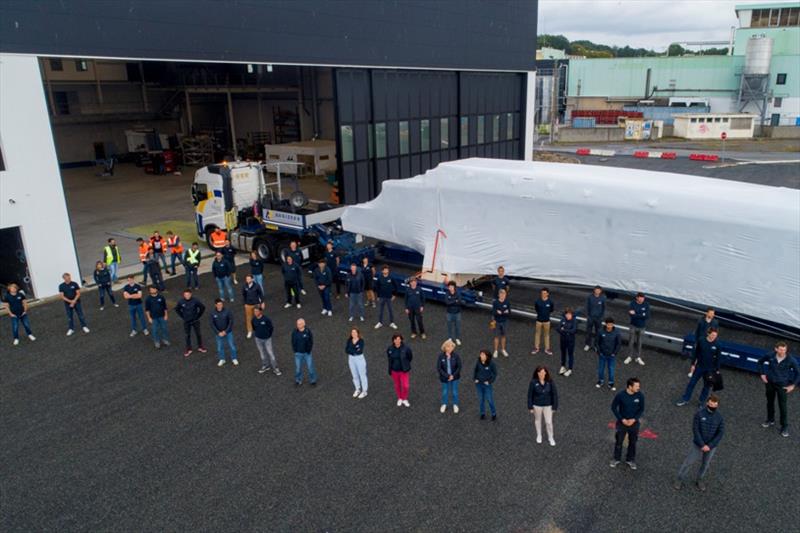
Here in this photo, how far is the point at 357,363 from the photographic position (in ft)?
34.6

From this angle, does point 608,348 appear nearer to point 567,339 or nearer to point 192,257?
point 567,339

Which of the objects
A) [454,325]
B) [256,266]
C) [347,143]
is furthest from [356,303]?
[347,143]

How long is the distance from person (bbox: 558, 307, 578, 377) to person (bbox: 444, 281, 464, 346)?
2.33 meters

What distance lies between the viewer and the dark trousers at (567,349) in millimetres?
11273

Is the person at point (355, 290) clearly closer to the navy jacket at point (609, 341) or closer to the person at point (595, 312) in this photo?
the person at point (595, 312)

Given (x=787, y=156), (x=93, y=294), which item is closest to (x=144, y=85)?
(x=93, y=294)

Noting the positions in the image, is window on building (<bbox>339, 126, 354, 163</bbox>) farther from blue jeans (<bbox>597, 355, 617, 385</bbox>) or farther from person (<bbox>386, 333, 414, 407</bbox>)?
blue jeans (<bbox>597, 355, 617, 385</bbox>)

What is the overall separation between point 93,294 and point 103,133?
32.5 m

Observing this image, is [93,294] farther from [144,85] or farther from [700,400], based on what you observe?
[144,85]

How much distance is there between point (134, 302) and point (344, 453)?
24.0 feet

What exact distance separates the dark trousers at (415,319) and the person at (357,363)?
264 centimetres

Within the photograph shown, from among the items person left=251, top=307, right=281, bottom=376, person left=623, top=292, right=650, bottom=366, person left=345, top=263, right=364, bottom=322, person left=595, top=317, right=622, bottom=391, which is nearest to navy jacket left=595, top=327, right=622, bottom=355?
person left=595, top=317, right=622, bottom=391

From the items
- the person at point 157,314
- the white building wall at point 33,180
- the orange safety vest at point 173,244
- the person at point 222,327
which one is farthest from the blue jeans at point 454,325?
the white building wall at point 33,180

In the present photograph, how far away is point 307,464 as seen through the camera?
887 cm
